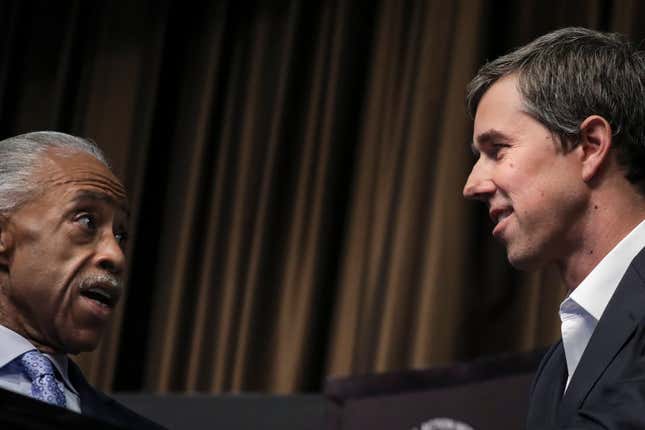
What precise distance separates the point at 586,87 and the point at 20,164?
0.95 m

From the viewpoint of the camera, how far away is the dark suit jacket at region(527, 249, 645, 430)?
1.46m

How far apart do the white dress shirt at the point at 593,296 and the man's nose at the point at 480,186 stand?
0.21 metres

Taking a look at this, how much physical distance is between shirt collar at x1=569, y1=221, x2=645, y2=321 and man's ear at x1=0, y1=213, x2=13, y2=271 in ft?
3.07

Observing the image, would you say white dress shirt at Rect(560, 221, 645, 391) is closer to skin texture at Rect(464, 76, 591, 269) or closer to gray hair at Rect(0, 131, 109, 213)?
skin texture at Rect(464, 76, 591, 269)

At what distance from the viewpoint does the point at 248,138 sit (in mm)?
3559

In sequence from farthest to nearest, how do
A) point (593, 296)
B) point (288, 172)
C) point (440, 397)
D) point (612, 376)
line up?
point (288, 172)
point (440, 397)
point (593, 296)
point (612, 376)

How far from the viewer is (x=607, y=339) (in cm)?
161

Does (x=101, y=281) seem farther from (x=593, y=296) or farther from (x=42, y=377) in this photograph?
(x=593, y=296)

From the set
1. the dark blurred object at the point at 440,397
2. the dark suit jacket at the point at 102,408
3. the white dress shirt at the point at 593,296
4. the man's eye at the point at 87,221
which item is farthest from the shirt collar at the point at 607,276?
the man's eye at the point at 87,221

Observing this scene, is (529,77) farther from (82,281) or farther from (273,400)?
(273,400)

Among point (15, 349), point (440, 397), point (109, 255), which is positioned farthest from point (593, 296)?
point (15, 349)

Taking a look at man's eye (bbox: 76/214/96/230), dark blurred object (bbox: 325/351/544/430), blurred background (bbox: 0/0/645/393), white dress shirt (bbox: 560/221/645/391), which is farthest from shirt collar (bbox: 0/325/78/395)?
blurred background (bbox: 0/0/645/393)

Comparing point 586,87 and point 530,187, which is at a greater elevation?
point 586,87

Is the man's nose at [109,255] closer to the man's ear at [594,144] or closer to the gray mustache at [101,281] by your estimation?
the gray mustache at [101,281]
